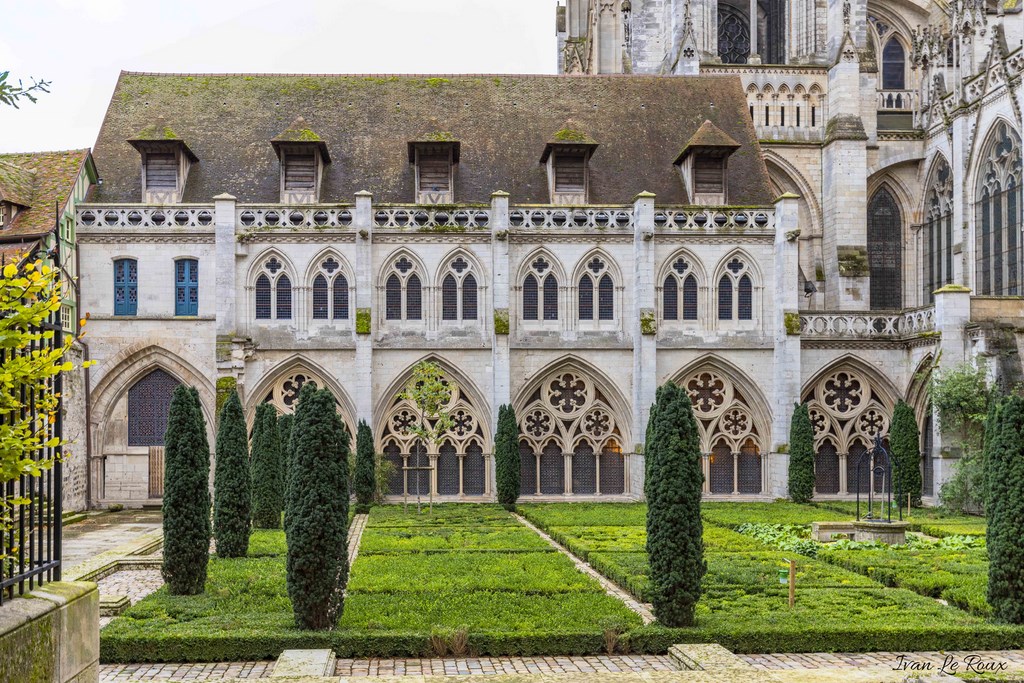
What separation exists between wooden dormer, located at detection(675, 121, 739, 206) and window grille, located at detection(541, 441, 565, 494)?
31.2ft

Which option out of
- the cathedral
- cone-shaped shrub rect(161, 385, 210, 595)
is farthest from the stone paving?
the cathedral

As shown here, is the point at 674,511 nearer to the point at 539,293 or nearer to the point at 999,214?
the point at 539,293

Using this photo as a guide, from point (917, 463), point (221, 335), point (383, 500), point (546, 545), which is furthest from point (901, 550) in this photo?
point (221, 335)

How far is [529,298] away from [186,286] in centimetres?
1079

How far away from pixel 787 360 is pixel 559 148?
9981 millimetres

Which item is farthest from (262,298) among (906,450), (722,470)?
(906,450)

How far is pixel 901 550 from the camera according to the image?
71.7ft

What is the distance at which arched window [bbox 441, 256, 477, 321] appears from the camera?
34.8 metres

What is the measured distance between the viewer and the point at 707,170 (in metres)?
36.4

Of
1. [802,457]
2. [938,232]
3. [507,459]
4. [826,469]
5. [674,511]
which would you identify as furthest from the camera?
[938,232]

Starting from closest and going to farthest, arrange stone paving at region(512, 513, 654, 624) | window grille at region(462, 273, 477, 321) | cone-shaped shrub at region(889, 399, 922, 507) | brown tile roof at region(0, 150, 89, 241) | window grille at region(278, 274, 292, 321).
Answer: stone paving at region(512, 513, 654, 624) → brown tile roof at region(0, 150, 89, 241) → cone-shaped shrub at region(889, 399, 922, 507) → window grille at region(278, 274, 292, 321) → window grille at region(462, 273, 477, 321)

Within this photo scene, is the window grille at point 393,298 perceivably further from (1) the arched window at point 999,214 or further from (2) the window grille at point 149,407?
(1) the arched window at point 999,214

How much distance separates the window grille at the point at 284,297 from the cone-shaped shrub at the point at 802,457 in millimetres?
16150

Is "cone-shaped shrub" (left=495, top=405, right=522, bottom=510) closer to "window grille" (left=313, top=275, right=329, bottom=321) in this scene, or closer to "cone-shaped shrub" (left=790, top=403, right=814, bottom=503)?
"window grille" (left=313, top=275, right=329, bottom=321)
